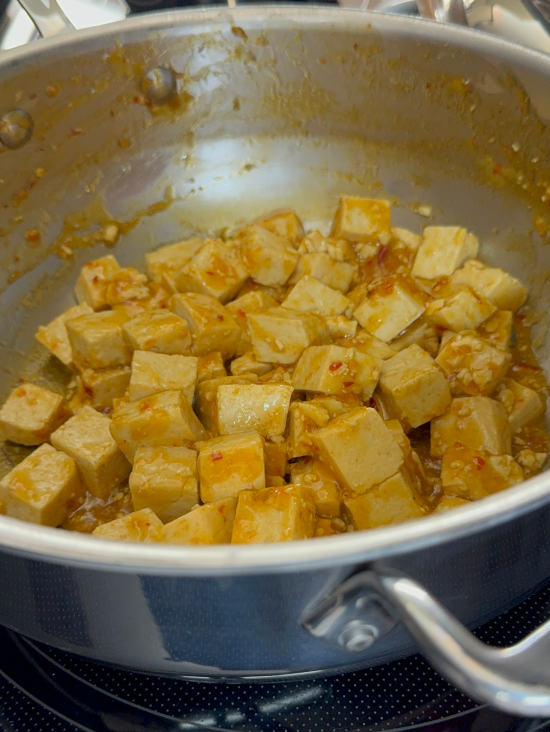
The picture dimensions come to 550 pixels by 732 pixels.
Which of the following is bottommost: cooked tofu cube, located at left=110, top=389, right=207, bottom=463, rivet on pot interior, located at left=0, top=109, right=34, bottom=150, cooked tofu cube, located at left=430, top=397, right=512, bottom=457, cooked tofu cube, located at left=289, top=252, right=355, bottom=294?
cooked tofu cube, located at left=430, top=397, right=512, bottom=457

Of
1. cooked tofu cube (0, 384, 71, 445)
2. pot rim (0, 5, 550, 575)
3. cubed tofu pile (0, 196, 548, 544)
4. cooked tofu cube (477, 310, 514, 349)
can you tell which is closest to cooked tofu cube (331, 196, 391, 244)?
cubed tofu pile (0, 196, 548, 544)

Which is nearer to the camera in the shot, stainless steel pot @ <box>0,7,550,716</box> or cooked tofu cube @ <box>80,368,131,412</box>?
stainless steel pot @ <box>0,7,550,716</box>

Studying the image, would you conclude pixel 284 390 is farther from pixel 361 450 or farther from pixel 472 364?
pixel 472 364

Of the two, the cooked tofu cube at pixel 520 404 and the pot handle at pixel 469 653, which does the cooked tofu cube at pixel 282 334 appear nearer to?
the cooked tofu cube at pixel 520 404

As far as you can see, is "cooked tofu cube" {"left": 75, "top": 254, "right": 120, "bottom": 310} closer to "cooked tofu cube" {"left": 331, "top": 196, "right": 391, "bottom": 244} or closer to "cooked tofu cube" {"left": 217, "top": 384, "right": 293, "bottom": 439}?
"cooked tofu cube" {"left": 217, "top": 384, "right": 293, "bottom": 439}

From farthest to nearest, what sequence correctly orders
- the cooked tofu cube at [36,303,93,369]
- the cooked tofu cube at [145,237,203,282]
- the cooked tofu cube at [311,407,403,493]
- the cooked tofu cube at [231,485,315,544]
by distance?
the cooked tofu cube at [145,237,203,282] < the cooked tofu cube at [36,303,93,369] < the cooked tofu cube at [311,407,403,493] < the cooked tofu cube at [231,485,315,544]

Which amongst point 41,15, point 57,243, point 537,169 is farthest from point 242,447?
point 41,15

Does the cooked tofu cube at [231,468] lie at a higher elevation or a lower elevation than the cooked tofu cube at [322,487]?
higher

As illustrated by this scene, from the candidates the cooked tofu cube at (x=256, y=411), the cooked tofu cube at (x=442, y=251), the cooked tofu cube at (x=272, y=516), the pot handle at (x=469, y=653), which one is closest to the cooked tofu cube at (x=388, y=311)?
the cooked tofu cube at (x=442, y=251)
